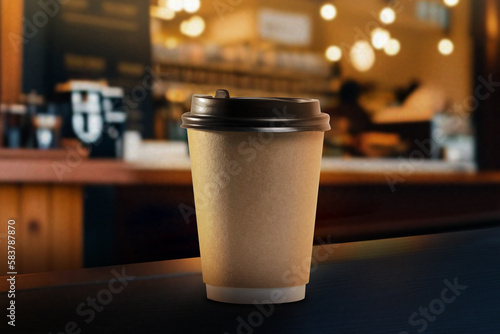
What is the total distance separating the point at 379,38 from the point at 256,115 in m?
5.23

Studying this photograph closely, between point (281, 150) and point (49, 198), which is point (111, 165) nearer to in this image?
point (49, 198)

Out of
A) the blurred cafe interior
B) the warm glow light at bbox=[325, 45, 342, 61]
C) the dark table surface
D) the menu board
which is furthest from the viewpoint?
the warm glow light at bbox=[325, 45, 342, 61]

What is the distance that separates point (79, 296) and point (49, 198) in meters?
1.87

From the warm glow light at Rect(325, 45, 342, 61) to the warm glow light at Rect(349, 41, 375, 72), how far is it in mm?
115

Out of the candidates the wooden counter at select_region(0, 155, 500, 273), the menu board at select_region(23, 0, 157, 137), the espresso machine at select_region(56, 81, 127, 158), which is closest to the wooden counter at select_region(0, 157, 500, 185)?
the wooden counter at select_region(0, 155, 500, 273)

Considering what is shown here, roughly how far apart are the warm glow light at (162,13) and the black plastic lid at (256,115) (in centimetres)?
411

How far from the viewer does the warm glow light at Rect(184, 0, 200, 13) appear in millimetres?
4672

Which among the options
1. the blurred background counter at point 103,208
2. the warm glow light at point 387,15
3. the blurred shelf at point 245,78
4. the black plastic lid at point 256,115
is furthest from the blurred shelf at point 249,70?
the black plastic lid at point 256,115

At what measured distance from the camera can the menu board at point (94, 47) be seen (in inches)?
158

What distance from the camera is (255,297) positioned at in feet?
2.15

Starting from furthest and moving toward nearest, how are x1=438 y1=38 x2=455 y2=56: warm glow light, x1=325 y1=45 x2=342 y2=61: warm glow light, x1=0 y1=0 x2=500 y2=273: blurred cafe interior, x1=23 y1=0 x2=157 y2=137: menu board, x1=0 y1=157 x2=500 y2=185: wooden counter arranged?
x1=438 y1=38 x2=455 y2=56: warm glow light < x1=325 y1=45 x2=342 y2=61: warm glow light < x1=23 y1=0 x2=157 y2=137: menu board < x1=0 y1=0 x2=500 y2=273: blurred cafe interior < x1=0 y1=157 x2=500 y2=185: wooden counter

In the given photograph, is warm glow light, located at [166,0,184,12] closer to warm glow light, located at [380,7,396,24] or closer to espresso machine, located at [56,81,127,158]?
espresso machine, located at [56,81,127,158]

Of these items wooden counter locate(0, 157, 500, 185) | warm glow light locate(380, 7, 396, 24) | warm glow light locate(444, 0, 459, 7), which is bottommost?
wooden counter locate(0, 157, 500, 185)

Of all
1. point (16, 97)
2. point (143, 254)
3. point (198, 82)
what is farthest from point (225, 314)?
point (198, 82)
